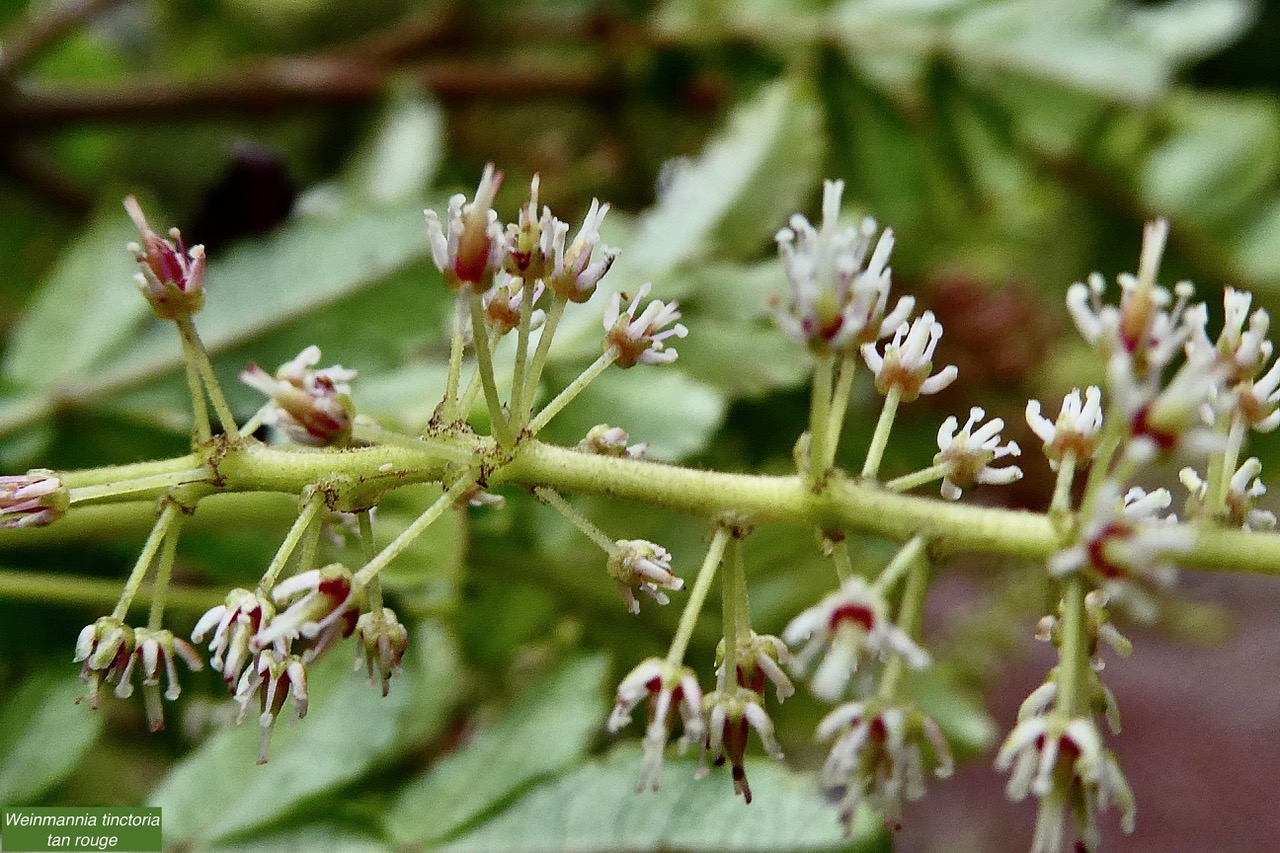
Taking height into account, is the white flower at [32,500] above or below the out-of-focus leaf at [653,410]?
below

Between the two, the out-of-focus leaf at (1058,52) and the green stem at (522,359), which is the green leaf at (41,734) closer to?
the green stem at (522,359)

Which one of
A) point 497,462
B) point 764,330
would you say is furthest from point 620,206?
point 497,462

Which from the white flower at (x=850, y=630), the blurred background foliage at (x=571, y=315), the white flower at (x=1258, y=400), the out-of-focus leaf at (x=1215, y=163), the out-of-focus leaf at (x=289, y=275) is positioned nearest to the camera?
the white flower at (x=850, y=630)

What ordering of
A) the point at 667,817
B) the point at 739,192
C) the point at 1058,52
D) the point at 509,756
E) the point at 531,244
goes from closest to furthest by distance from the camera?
the point at 531,244, the point at 667,817, the point at 509,756, the point at 739,192, the point at 1058,52

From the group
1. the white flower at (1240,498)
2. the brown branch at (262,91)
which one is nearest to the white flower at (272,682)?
the white flower at (1240,498)

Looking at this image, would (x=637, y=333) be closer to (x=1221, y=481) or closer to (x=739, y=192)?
(x=1221, y=481)

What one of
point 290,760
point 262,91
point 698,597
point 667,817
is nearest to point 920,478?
point 698,597

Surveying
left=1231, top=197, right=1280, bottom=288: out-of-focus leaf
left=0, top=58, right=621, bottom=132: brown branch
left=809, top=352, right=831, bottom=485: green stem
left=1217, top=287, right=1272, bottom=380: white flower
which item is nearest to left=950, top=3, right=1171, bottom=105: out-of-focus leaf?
left=1231, top=197, right=1280, bottom=288: out-of-focus leaf
